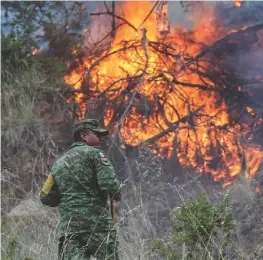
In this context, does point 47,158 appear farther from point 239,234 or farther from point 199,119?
point 239,234

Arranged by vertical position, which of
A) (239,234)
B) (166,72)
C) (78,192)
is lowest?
(239,234)

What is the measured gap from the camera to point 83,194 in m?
4.20

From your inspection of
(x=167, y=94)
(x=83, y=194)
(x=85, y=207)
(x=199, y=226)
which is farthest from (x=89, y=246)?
(x=167, y=94)

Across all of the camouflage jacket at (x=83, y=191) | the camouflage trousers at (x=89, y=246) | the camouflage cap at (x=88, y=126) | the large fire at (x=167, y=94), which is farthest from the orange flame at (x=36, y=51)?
the camouflage trousers at (x=89, y=246)

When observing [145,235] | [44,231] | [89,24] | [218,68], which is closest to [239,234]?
[145,235]

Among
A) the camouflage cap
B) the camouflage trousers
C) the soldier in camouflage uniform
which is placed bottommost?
the camouflage trousers

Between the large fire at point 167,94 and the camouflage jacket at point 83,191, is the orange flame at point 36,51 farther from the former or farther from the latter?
the camouflage jacket at point 83,191

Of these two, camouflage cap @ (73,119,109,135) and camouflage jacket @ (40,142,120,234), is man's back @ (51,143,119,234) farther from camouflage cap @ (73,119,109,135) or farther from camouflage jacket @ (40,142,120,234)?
camouflage cap @ (73,119,109,135)

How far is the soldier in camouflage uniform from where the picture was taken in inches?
164

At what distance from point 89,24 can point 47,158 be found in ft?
9.40

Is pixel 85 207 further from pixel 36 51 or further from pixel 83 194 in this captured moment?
pixel 36 51

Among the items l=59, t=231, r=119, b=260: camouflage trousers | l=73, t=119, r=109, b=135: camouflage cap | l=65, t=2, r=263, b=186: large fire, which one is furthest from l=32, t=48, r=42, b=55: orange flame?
l=59, t=231, r=119, b=260: camouflage trousers

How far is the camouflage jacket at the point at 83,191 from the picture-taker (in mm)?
4168

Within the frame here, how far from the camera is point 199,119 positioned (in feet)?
26.4
